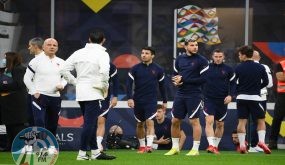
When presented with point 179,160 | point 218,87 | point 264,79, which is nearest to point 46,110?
point 179,160

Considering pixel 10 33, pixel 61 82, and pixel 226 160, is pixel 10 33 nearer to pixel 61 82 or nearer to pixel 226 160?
pixel 61 82

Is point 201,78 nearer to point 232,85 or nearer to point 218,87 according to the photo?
point 232,85

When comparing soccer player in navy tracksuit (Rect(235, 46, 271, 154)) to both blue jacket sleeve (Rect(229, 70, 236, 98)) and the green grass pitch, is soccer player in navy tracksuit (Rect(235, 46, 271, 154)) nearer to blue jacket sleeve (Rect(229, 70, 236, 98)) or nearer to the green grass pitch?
blue jacket sleeve (Rect(229, 70, 236, 98))

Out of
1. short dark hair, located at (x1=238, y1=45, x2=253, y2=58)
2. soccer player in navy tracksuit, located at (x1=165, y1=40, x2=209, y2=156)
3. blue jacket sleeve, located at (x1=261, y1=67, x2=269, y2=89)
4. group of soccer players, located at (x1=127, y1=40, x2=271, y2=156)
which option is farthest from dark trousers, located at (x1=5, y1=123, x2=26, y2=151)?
blue jacket sleeve, located at (x1=261, y1=67, x2=269, y2=89)

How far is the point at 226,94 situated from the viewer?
1747 cm

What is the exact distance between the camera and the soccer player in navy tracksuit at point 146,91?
55.3ft

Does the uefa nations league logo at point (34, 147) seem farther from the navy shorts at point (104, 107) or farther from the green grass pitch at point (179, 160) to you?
the navy shorts at point (104, 107)

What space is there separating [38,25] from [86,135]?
7498 mm

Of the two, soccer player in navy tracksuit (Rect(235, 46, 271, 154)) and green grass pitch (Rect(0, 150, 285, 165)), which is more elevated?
soccer player in navy tracksuit (Rect(235, 46, 271, 154))

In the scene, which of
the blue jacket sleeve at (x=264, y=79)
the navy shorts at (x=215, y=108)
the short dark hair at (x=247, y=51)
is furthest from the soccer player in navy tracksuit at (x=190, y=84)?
the blue jacket sleeve at (x=264, y=79)

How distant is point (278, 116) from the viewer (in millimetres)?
18859

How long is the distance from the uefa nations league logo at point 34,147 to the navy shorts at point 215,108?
277 inches

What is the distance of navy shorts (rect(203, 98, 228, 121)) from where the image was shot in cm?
1719

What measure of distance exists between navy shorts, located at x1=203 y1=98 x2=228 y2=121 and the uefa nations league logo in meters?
7.02
